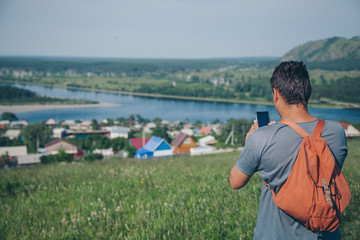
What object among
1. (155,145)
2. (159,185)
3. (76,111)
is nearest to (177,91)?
(76,111)

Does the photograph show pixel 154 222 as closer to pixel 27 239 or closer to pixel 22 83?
pixel 27 239

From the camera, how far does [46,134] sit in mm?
31078

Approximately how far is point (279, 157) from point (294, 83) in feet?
1.15

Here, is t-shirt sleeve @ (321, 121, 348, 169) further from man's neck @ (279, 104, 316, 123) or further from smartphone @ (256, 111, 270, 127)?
smartphone @ (256, 111, 270, 127)

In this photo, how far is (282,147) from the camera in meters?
1.26

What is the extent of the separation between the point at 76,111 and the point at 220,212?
6376 cm

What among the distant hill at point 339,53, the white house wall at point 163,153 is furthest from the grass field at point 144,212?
the white house wall at point 163,153

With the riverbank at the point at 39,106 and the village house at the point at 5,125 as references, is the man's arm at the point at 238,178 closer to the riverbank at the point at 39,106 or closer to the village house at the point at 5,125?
the village house at the point at 5,125

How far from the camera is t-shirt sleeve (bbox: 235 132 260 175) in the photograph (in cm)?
130

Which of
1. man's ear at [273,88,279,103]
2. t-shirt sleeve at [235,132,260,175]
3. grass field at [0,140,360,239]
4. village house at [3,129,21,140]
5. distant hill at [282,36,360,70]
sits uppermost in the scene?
distant hill at [282,36,360,70]

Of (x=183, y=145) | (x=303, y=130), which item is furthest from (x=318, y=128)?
(x=183, y=145)

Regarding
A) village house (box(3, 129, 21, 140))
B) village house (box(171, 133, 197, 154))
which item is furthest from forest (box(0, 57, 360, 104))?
village house (box(3, 129, 21, 140))

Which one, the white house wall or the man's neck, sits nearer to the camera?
the man's neck

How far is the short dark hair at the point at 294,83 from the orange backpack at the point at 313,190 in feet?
0.61
